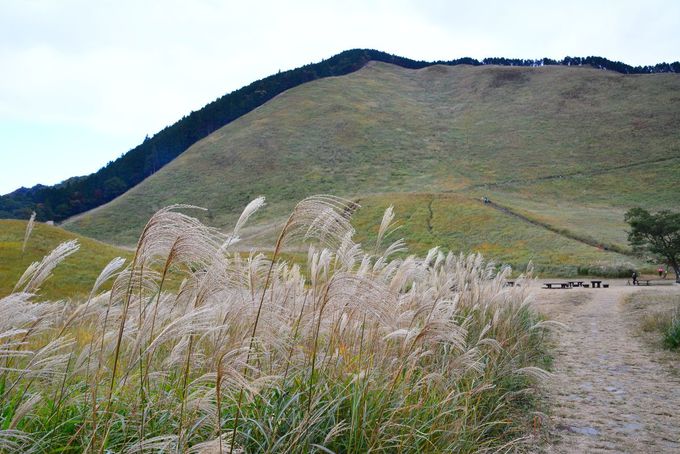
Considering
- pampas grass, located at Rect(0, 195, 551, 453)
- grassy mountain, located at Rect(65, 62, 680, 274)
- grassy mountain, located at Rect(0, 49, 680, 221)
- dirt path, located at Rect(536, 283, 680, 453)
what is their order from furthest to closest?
grassy mountain, located at Rect(0, 49, 680, 221) < grassy mountain, located at Rect(65, 62, 680, 274) < dirt path, located at Rect(536, 283, 680, 453) < pampas grass, located at Rect(0, 195, 551, 453)

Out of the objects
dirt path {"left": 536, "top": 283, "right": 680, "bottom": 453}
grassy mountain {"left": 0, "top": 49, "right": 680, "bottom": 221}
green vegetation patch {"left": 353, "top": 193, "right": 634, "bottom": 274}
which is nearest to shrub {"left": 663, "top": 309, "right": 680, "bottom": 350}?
dirt path {"left": 536, "top": 283, "right": 680, "bottom": 453}

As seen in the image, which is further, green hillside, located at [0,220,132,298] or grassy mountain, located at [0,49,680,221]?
grassy mountain, located at [0,49,680,221]

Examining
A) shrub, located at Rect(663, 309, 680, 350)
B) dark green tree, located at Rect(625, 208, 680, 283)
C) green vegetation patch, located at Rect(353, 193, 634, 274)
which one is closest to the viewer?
shrub, located at Rect(663, 309, 680, 350)

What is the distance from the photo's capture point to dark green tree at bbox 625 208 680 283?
1266 inches

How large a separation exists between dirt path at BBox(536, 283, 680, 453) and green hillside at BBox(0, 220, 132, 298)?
57.5 feet

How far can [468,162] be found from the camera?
80.0m

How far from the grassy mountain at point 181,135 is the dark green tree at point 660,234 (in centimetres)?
7712

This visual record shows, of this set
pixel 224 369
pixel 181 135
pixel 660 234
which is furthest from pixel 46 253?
pixel 181 135

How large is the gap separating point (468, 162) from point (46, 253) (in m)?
68.3

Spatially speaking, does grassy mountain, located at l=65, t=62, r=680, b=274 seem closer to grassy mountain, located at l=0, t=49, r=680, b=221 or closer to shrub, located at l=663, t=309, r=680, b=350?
grassy mountain, located at l=0, t=49, r=680, b=221

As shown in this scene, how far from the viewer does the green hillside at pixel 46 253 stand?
20406 millimetres

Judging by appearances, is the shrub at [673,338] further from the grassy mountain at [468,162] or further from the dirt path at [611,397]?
the grassy mountain at [468,162]

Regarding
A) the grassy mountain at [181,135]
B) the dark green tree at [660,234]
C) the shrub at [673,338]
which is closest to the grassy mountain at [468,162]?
the dark green tree at [660,234]

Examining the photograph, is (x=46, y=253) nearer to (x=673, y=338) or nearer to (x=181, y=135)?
(x=673, y=338)
